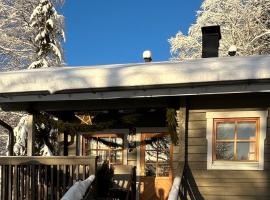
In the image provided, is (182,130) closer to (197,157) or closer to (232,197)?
(197,157)

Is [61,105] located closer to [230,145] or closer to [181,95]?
[181,95]

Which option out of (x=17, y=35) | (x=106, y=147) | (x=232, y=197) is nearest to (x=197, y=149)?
(x=232, y=197)

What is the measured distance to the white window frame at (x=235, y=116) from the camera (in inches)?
339

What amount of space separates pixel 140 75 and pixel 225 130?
224 centimetres

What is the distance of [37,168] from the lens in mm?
8656

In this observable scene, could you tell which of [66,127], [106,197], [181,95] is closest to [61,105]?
[66,127]

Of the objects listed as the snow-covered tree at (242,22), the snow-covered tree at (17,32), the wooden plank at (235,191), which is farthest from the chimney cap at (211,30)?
the snow-covered tree at (17,32)

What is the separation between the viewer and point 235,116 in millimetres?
8820

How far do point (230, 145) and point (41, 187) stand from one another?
389 cm

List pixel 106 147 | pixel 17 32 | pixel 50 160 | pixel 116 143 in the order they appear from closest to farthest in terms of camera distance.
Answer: pixel 50 160 < pixel 116 143 < pixel 106 147 < pixel 17 32

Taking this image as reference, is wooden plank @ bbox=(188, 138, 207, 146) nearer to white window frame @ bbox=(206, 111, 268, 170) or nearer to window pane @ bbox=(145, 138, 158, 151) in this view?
white window frame @ bbox=(206, 111, 268, 170)

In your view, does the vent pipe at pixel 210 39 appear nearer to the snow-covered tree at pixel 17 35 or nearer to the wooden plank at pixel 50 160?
the wooden plank at pixel 50 160

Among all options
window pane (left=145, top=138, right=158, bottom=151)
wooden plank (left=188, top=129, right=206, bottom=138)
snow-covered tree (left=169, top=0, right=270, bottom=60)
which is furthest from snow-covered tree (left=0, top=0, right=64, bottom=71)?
wooden plank (left=188, top=129, right=206, bottom=138)

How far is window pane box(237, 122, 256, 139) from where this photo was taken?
879 cm
